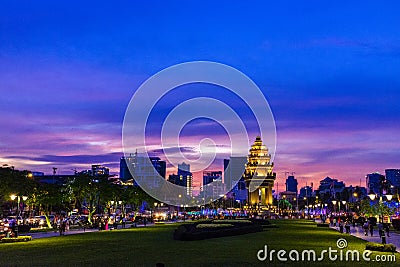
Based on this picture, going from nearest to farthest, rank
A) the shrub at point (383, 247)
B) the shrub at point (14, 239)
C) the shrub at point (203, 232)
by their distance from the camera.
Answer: the shrub at point (383, 247)
the shrub at point (14, 239)
the shrub at point (203, 232)

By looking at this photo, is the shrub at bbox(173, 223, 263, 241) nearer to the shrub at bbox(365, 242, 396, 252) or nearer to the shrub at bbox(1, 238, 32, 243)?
the shrub at bbox(1, 238, 32, 243)

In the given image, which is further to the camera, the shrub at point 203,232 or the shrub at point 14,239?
the shrub at point 203,232

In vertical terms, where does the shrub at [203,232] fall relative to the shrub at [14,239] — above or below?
above

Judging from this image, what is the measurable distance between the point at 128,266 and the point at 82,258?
17.8 ft

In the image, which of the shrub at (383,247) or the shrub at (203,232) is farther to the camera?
the shrub at (203,232)

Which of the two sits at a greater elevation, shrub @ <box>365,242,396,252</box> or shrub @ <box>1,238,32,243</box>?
shrub @ <box>365,242,396,252</box>

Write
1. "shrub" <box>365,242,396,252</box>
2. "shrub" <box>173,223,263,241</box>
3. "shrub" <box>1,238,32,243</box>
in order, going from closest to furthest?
"shrub" <box>365,242,396,252</box> < "shrub" <box>1,238,32,243</box> < "shrub" <box>173,223,263,241</box>

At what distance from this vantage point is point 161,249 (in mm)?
34969

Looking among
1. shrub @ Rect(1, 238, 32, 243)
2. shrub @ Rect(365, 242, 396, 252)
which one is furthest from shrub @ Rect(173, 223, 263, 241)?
shrub @ Rect(365, 242, 396, 252)


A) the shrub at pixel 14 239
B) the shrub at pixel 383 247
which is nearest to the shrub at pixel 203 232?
the shrub at pixel 14 239

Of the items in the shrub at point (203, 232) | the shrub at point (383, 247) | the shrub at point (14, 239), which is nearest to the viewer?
the shrub at point (383, 247)

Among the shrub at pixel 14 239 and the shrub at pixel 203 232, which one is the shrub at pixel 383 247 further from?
the shrub at pixel 14 239

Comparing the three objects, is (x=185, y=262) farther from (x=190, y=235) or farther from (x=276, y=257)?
(x=190, y=235)

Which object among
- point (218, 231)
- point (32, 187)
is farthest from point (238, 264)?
point (32, 187)
